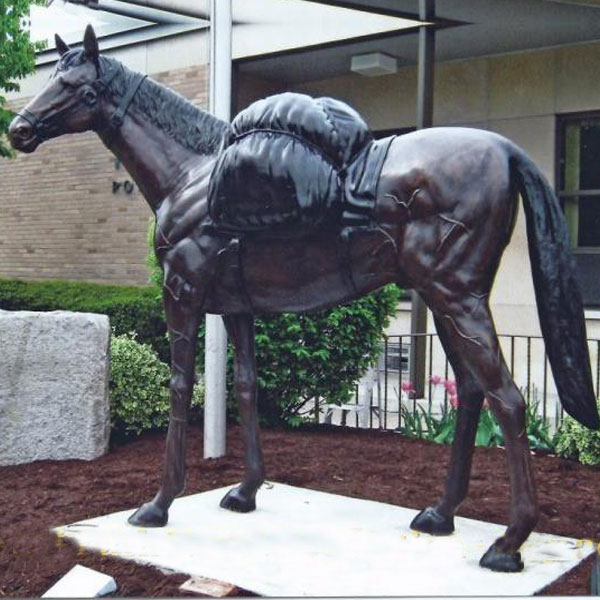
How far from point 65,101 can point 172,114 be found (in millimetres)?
543

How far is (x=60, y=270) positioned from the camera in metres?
12.5

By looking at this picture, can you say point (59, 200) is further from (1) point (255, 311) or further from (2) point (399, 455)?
(1) point (255, 311)

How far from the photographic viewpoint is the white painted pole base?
5.69 metres

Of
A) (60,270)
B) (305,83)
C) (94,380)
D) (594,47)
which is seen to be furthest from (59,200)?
(594,47)

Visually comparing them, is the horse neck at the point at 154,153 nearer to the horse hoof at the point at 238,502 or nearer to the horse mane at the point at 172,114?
the horse mane at the point at 172,114

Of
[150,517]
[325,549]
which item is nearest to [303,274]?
[325,549]

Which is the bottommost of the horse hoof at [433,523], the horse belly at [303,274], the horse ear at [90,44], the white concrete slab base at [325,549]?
the white concrete slab base at [325,549]

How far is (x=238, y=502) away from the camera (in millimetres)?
4531

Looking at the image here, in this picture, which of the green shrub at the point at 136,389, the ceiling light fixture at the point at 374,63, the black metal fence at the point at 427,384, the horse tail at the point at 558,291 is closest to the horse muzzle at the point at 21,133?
the horse tail at the point at 558,291

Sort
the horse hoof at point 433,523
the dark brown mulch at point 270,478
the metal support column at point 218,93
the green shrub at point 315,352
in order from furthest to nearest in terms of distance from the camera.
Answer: the green shrub at point 315,352, the metal support column at point 218,93, the horse hoof at point 433,523, the dark brown mulch at point 270,478

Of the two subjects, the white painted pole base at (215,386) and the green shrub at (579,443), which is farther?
the green shrub at (579,443)

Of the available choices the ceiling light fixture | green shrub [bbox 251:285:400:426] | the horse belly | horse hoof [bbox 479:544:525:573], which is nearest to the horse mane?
the horse belly

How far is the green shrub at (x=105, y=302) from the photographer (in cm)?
805

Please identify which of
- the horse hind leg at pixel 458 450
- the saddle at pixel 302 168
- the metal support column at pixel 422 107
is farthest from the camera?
the metal support column at pixel 422 107
